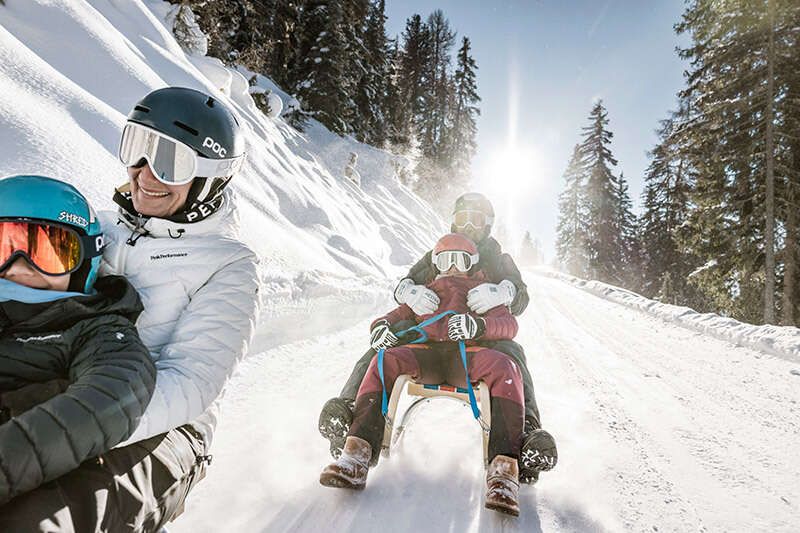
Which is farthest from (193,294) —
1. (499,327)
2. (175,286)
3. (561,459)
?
(561,459)

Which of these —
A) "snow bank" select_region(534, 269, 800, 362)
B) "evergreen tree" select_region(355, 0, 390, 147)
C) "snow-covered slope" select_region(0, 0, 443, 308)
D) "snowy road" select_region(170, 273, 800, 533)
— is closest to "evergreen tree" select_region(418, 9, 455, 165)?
"evergreen tree" select_region(355, 0, 390, 147)

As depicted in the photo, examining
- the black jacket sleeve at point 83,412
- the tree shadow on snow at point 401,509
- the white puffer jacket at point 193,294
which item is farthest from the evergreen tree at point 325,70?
the black jacket sleeve at point 83,412

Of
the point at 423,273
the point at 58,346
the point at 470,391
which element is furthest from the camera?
the point at 423,273

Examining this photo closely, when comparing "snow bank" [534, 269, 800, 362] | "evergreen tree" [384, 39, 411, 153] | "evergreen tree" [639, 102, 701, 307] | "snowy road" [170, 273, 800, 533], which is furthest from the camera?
"evergreen tree" [384, 39, 411, 153]

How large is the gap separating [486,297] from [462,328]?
38 cm

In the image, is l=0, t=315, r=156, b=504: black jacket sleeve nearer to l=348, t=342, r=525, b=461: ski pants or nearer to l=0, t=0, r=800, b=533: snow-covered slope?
l=0, t=0, r=800, b=533: snow-covered slope

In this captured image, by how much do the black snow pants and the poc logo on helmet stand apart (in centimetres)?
142

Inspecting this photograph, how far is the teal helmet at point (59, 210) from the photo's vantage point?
1232mm

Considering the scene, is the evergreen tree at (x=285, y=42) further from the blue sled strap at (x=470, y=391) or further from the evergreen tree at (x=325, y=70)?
the blue sled strap at (x=470, y=391)

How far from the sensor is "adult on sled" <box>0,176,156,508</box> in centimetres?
85

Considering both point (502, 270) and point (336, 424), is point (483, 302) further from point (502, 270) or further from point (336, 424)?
point (336, 424)

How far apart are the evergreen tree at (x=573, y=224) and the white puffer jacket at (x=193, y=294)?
1229 inches

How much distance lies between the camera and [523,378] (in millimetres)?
2363

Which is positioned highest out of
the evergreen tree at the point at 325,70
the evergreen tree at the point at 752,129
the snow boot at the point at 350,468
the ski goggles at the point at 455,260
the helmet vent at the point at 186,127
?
the evergreen tree at the point at 325,70
